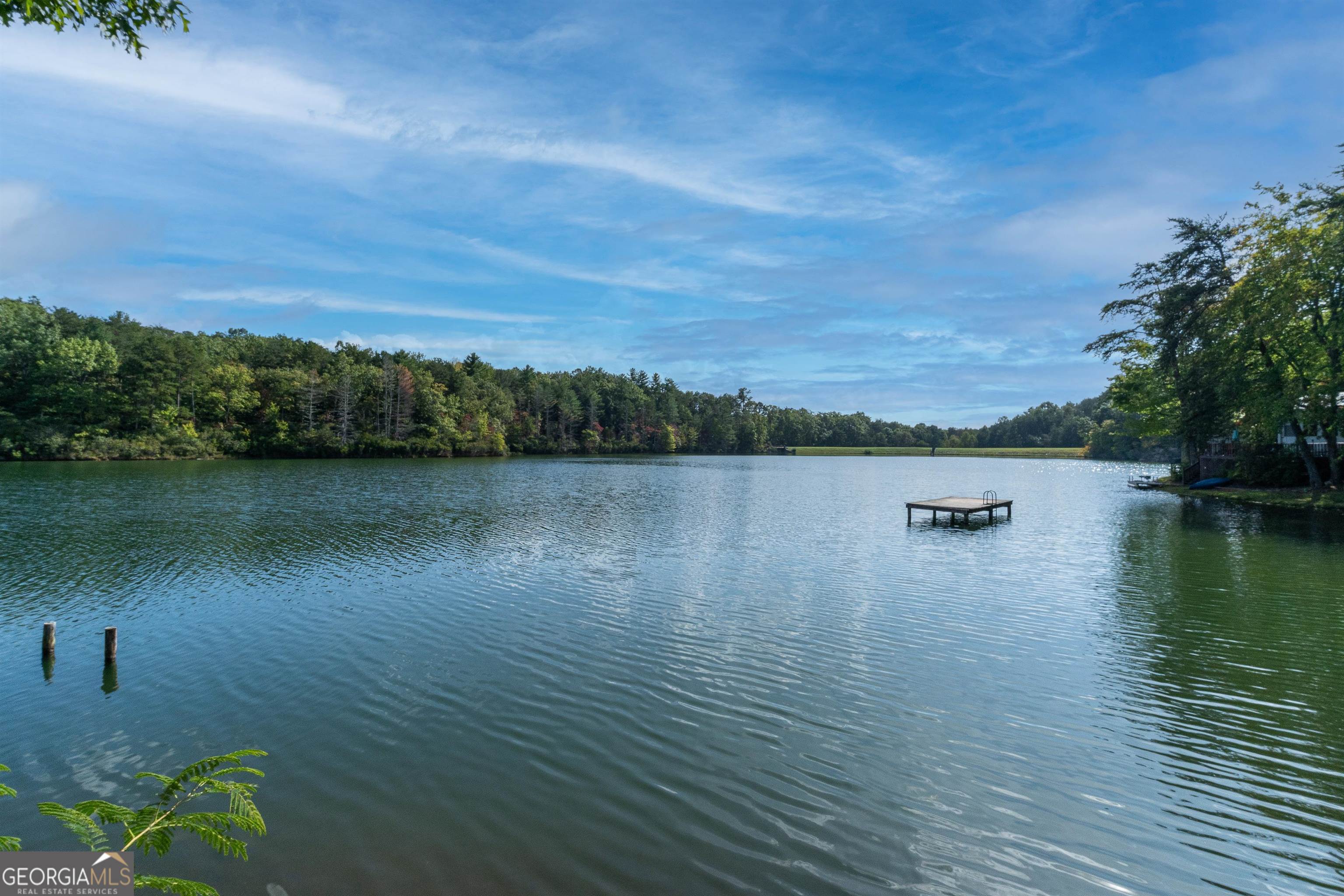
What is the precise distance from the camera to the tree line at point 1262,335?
3002 cm

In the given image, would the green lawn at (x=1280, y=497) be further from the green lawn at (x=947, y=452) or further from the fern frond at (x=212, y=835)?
the green lawn at (x=947, y=452)

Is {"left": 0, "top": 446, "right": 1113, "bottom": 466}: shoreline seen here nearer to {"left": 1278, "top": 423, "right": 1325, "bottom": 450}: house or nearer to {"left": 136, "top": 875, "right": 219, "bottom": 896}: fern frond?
{"left": 136, "top": 875, "right": 219, "bottom": 896}: fern frond

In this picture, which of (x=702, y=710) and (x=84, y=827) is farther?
(x=702, y=710)

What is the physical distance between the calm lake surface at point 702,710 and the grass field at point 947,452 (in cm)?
13675

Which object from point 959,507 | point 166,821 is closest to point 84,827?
point 166,821

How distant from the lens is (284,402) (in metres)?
82.8

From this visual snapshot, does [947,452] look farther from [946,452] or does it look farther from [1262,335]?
[1262,335]

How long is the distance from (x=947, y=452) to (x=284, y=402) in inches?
5940

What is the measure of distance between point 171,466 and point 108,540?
4480 centimetres

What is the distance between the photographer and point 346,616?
13.3m

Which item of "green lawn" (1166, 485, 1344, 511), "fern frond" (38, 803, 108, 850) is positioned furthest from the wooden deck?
"fern frond" (38, 803, 108, 850)

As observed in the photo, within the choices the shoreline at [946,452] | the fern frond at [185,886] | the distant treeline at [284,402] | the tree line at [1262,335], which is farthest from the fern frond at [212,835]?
the shoreline at [946,452]

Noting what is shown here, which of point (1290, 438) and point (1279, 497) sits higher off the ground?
point (1290, 438)

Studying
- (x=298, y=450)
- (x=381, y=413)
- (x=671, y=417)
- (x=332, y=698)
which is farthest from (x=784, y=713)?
(x=671, y=417)
